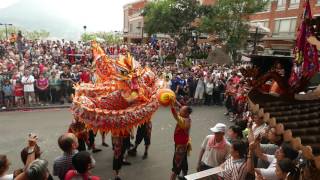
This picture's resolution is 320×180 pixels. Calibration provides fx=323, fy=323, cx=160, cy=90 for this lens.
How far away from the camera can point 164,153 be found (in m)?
8.49

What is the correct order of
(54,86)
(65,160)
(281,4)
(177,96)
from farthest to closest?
(281,4)
(177,96)
(54,86)
(65,160)

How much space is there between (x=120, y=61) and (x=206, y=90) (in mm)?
8289

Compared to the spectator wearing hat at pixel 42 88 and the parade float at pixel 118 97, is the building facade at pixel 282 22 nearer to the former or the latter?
the spectator wearing hat at pixel 42 88

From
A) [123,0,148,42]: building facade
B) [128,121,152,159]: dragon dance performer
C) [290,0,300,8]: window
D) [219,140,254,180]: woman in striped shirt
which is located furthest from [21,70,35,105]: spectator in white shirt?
[123,0,148,42]: building facade

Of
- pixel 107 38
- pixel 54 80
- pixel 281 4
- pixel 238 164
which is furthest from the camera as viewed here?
pixel 107 38

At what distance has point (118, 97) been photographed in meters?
7.44

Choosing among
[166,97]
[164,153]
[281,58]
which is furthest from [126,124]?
[281,58]

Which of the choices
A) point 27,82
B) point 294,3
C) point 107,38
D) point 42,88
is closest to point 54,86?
point 42,88

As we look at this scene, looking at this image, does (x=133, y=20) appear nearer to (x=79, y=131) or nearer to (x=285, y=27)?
(x=285, y=27)

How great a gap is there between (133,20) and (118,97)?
5033cm

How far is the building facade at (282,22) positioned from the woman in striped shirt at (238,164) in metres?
27.4

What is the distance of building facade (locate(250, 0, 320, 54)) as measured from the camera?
30000 mm

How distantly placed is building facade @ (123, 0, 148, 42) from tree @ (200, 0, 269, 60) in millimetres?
26208

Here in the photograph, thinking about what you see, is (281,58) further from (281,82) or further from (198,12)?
(198,12)
